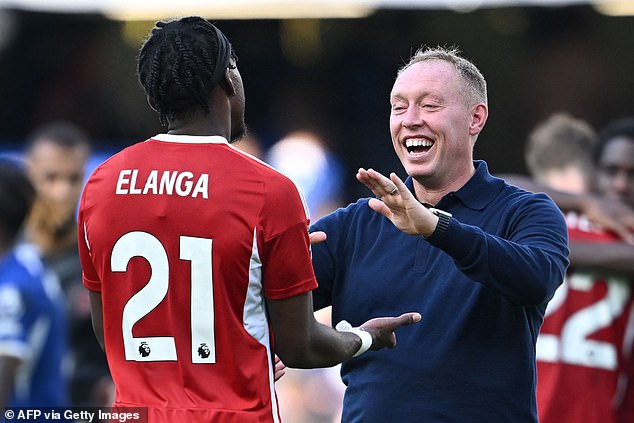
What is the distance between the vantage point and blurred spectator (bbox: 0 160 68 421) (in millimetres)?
6328

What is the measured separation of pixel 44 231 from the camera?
28.7 ft

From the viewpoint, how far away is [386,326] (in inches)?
164

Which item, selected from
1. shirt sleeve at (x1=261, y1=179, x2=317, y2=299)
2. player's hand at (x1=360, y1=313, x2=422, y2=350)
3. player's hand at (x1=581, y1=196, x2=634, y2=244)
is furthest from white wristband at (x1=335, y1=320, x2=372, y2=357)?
player's hand at (x1=581, y1=196, x2=634, y2=244)

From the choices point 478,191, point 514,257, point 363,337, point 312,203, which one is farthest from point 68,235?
point 514,257

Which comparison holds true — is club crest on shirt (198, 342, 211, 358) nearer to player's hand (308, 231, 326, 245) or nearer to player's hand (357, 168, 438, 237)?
player's hand (357, 168, 438, 237)

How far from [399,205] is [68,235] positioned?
5155mm

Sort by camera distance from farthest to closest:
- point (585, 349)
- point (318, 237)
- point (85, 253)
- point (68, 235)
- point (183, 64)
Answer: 1. point (68, 235)
2. point (585, 349)
3. point (318, 237)
4. point (85, 253)
5. point (183, 64)

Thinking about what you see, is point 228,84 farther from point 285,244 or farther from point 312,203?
point 312,203

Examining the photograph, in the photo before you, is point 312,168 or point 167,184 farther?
point 312,168

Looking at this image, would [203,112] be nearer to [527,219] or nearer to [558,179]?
[527,219]

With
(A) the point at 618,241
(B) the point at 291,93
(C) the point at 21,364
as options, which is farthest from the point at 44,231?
(A) the point at 618,241

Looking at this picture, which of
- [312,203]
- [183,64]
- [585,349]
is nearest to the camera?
[183,64]

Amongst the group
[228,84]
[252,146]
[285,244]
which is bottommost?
[252,146]

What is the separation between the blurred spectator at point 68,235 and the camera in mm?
8352
